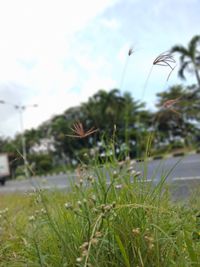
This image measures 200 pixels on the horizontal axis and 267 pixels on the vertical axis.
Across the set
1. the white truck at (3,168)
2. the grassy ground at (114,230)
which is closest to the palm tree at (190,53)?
the white truck at (3,168)

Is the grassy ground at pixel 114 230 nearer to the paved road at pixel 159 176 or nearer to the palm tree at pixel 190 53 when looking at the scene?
the paved road at pixel 159 176

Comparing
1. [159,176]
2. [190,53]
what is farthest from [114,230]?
[190,53]

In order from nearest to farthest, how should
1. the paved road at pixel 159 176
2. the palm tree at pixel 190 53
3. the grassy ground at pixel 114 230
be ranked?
the grassy ground at pixel 114 230, the paved road at pixel 159 176, the palm tree at pixel 190 53

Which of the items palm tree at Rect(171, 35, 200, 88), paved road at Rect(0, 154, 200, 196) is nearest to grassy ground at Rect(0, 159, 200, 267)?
paved road at Rect(0, 154, 200, 196)

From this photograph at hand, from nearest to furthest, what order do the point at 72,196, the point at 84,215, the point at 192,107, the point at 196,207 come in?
the point at 84,215 → the point at 72,196 → the point at 196,207 → the point at 192,107

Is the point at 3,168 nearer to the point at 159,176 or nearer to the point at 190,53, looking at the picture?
the point at 190,53

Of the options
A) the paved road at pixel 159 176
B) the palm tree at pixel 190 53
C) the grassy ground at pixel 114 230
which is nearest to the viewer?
the grassy ground at pixel 114 230

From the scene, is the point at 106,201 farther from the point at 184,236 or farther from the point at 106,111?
the point at 106,111

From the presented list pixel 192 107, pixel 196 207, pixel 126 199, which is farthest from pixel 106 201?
pixel 192 107
